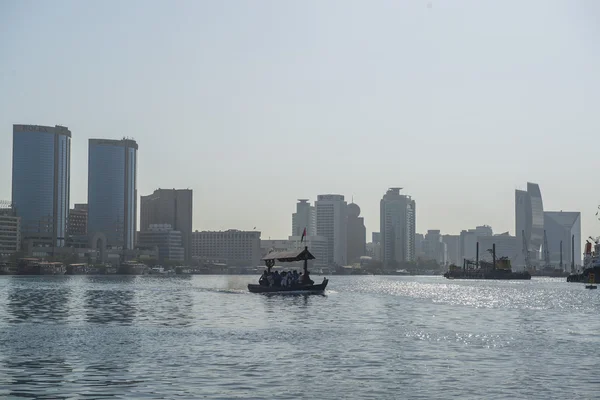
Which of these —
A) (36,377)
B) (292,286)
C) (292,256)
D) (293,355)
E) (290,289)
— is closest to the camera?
(36,377)

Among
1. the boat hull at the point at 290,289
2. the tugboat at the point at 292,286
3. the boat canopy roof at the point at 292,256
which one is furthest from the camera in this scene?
the boat hull at the point at 290,289

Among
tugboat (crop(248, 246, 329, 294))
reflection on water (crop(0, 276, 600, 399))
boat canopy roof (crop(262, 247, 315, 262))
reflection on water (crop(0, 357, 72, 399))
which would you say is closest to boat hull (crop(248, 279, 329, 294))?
tugboat (crop(248, 246, 329, 294))

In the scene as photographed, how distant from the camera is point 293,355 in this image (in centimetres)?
4838

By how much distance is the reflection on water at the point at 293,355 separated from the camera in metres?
36.8

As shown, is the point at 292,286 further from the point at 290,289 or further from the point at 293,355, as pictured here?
the point at 293,355

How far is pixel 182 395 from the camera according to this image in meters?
34.9

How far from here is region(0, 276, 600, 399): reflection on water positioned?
121 ft

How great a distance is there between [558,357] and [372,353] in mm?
10990

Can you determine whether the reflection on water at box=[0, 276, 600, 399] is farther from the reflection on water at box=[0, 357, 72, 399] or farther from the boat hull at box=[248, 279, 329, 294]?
the boat hull at box=[248, 279, 329, 294]

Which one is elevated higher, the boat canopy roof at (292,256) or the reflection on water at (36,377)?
the boat canopy roof at (292,256)

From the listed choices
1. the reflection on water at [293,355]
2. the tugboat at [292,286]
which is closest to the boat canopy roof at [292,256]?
the tugboat at [292,286]

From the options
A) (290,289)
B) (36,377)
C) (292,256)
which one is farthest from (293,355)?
(290,289)

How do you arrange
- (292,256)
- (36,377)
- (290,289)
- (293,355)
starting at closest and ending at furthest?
(36,377), (293,355), (292,256), (290,289)

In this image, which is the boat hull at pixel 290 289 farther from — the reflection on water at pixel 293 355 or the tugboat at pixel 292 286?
the reflection on water at pixel 293 355
